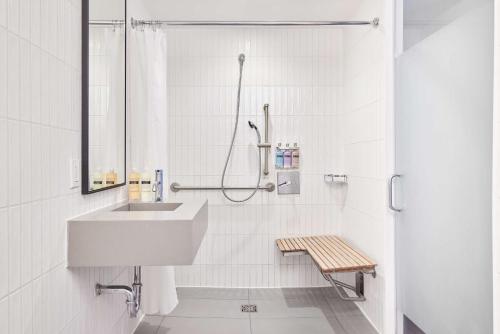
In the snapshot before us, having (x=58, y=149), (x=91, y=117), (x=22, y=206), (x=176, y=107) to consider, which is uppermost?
(x=176, y=107)

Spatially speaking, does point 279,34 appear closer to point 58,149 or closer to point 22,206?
point 58,149

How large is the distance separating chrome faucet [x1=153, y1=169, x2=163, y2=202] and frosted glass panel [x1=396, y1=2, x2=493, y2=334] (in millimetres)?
1478

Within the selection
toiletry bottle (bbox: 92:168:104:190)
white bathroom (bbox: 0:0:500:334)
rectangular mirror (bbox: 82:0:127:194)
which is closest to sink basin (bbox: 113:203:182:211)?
white bathroom (bbox: 0:0:500:334)

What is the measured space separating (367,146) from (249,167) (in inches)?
41.5

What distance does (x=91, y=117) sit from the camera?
4.95ft

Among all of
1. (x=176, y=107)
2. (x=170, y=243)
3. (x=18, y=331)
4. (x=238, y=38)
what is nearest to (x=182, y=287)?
(x=176, y=107)

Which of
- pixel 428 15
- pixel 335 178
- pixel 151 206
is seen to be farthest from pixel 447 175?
pixel 151 206

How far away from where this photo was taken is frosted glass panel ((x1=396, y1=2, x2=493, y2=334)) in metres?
1.35

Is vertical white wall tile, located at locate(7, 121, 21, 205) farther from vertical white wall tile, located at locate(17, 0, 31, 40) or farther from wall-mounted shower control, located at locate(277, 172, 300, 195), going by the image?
wall-mounted shower control, located at locate(277, 172, 300, 195)

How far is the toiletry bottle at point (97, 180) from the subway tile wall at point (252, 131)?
54.4 inches

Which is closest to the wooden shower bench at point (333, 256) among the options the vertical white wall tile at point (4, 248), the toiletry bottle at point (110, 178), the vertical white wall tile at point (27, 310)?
the toiletry bottle at point (110, 178)

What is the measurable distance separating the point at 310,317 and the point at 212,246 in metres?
1.04

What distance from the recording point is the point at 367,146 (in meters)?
2.42

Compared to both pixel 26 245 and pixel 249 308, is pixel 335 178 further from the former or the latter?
pixel 26 245
